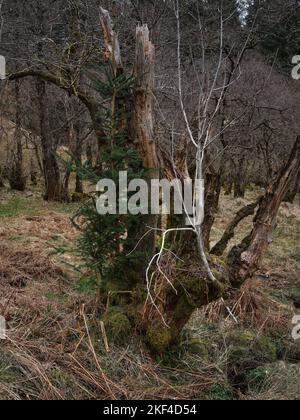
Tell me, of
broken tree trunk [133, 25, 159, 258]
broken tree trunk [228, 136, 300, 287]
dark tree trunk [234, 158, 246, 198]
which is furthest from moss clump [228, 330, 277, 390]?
dark tree trunk [234, 158, 246, 198]

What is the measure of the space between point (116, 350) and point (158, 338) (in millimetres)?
386

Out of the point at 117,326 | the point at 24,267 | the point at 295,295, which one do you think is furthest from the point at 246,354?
the point at 24,267

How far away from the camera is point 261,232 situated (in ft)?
21.0

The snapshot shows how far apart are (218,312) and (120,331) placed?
78.1 inches

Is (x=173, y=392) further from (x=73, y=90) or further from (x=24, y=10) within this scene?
(x=24, y=10)

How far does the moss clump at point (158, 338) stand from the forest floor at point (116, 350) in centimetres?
9

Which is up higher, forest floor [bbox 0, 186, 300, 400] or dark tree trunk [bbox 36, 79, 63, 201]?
dark tree trunk [bbox 36, 79, 63, 201]

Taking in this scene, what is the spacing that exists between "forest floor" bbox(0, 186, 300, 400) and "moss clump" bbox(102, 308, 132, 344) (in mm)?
84

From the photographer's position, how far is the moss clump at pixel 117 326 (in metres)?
4.32

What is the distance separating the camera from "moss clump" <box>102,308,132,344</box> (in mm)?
4316

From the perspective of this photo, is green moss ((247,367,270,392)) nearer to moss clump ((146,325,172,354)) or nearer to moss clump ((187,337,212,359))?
moss clump ((187,337,212,359))

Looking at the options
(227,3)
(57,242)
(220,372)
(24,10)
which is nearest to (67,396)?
(220,372)

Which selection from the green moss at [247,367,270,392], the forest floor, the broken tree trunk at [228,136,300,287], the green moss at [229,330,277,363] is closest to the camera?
the forest floor

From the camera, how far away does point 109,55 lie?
456 centimetres
